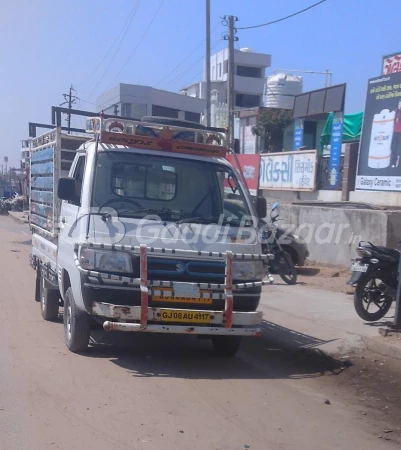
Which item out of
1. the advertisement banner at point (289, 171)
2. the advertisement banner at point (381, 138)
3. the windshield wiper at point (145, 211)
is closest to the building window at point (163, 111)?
the advertisement banner at point (289, 171)

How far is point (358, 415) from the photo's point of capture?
5.58 m

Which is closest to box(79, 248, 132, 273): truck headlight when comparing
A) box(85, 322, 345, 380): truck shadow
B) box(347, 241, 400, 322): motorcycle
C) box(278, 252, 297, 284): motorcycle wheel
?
box(85, 322, 345, 380): truck shadow

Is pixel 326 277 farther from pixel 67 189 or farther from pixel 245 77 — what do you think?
pixel 245 77

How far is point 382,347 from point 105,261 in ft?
11.4

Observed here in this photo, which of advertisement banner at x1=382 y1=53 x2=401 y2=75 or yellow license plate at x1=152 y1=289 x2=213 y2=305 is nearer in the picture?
yellow license plate at x1=152 y1=289 x2=213 y2=305

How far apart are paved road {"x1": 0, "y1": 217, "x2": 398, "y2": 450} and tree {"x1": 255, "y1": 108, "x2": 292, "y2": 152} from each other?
2445 centimetres

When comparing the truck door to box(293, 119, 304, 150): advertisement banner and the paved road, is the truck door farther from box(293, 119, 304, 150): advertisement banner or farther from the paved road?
box(293, 119, 304, 150): advertisement banner

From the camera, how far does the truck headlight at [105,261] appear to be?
6359 millimetres

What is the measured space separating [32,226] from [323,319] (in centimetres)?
493

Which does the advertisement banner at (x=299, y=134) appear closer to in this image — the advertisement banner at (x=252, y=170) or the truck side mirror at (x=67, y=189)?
the advertisement banner at (x=252, y=170)

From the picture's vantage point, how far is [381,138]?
17547 mm

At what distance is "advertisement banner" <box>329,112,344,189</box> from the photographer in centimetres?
1966

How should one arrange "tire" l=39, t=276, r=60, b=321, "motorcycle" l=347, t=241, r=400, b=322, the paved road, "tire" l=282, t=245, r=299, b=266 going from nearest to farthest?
the paved road
"tire" l=39, t=276, r=60, b=321
"motorcycle" l=347, t=241, r=400, b=322
"tire" l=282, t=245, r=299, b=266

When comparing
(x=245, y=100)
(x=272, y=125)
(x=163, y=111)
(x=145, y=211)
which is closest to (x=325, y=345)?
(x=145, y=211)
